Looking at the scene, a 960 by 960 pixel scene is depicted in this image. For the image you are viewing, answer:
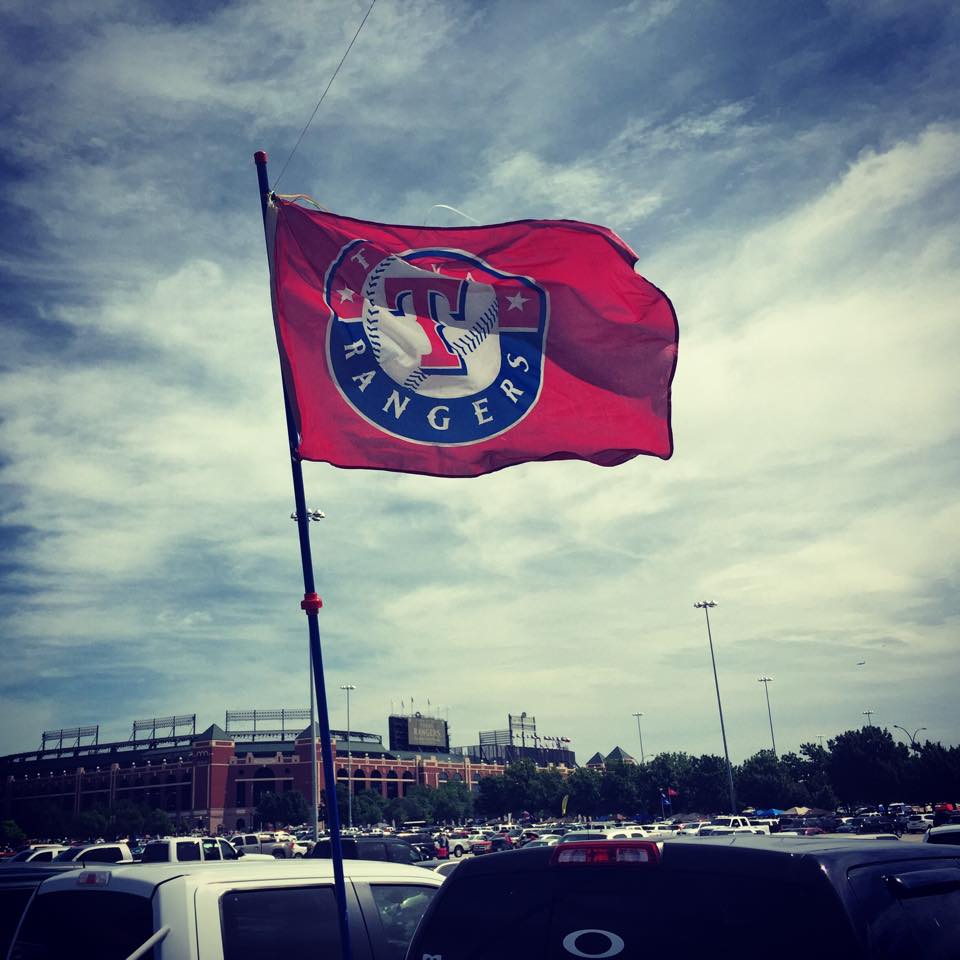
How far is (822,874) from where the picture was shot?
2508 mm

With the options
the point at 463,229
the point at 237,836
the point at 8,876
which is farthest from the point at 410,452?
the point at 237,836

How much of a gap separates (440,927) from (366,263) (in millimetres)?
4632

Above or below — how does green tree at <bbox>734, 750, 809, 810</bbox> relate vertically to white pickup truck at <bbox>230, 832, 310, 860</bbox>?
below

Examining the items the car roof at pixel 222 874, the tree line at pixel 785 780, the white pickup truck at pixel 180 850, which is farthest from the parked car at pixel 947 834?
the tree line at pixel 785 780

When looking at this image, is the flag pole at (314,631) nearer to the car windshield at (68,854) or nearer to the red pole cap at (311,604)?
the red pole cap at (311,604)

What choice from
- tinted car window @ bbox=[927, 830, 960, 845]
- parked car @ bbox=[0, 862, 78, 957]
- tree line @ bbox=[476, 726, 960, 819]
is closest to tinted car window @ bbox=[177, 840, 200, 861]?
tinted car window @ bbox=[927, 830, 960, 845]

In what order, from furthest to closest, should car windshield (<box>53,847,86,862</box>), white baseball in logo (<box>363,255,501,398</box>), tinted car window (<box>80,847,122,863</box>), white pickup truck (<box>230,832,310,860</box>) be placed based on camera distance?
white pickup truck (<box>230,832,310,860</box>) < car windshield (<box>53,847,86,862</box>) < tinted car window (<box>80,847,122,863</box>) < white baseball in logo (<box>363,255,501,398</box>)

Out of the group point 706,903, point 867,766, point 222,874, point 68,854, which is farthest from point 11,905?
point 867,766

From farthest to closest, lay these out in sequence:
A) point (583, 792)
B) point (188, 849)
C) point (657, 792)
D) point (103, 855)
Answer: point (583, 792) → point (657, 792) → point (188, 849) → point (103, 855)

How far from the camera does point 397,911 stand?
477 centimetres

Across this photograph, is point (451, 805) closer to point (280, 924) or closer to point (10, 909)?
point (10, 909)

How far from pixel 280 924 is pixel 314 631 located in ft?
5.01

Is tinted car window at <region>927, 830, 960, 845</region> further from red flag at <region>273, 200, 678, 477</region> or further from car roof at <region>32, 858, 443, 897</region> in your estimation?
car roof at <region>32, 858, 443, 897</region>

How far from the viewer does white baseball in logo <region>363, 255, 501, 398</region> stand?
6.28 metres
